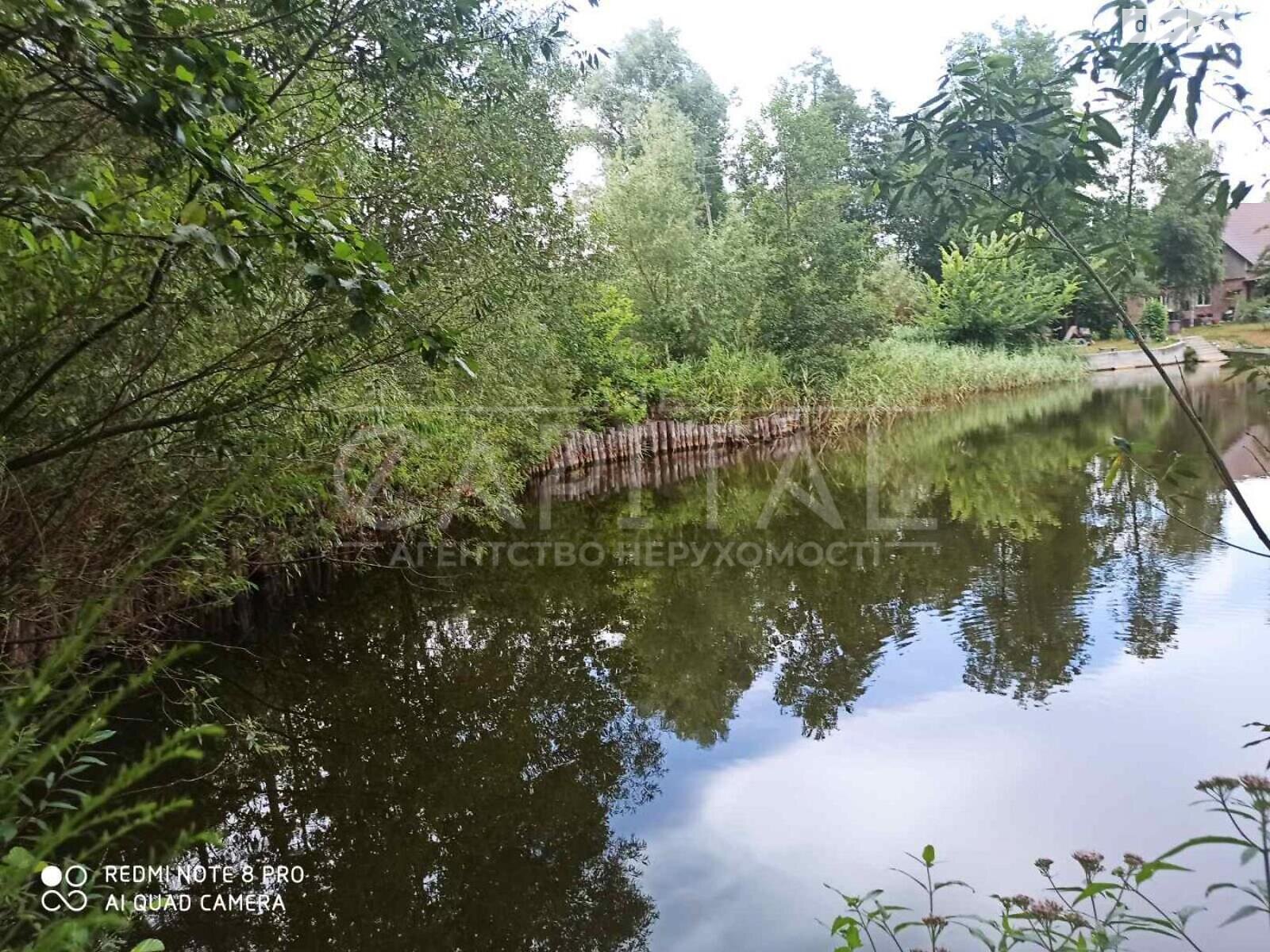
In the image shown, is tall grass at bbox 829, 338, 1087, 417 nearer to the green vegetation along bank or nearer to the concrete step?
Answer: the green vegetation along bank

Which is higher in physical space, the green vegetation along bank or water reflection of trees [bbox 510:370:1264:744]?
the green vegetation along bank

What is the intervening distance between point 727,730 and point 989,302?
21.5m

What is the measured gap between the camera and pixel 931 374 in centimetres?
1878

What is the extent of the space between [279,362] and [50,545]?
3.58 ft

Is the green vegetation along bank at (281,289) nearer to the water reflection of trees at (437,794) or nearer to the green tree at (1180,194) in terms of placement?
the green tree at (1180,194)

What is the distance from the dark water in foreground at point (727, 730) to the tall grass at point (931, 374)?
927 cm

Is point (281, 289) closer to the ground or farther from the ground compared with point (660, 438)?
closer to the ground

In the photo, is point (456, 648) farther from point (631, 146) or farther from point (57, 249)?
point (631, 146)

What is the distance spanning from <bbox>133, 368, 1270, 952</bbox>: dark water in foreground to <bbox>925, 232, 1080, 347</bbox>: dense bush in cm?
1644

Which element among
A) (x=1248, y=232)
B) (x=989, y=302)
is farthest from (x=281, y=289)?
(x=1248, y=232)

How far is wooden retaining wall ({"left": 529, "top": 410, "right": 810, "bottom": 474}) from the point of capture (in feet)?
40.1

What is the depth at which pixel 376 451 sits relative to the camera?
558 centimetres

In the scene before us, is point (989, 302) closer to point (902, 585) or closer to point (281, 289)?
point (902, 585)

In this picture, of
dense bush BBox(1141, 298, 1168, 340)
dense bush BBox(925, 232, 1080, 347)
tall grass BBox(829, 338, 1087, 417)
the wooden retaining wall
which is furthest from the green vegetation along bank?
dense bush BBox(1141, 298, 1168, 340)
